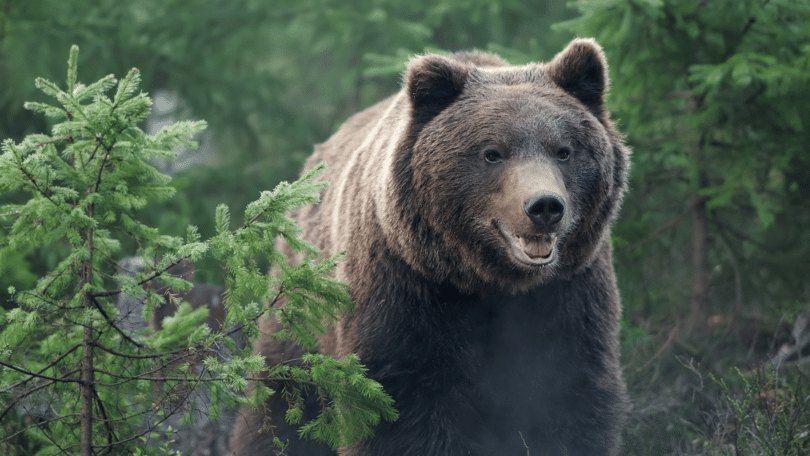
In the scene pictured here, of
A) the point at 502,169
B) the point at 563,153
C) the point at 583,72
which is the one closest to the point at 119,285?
the point at 502,169

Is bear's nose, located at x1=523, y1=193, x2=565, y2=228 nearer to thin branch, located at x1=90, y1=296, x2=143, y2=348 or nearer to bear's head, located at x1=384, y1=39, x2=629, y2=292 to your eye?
bear's head, located at x1=384, y1=39, x2=629, y2=292

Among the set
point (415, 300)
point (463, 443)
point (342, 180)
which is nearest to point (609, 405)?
point (463, 443)

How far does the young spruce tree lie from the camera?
10.5ft

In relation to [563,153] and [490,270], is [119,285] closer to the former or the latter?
[490,270]

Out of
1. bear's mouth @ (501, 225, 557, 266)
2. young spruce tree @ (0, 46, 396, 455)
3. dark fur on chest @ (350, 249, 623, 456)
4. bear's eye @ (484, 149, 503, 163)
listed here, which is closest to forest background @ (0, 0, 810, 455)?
dark fur on chest @ (350, 249, 623, 456)

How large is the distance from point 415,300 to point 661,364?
11.1 feet

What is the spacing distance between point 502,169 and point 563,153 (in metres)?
0.35

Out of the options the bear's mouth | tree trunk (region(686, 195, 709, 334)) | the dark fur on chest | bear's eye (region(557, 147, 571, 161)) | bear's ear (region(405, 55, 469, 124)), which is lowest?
tree trunk (region(686, 195, 709, 334))

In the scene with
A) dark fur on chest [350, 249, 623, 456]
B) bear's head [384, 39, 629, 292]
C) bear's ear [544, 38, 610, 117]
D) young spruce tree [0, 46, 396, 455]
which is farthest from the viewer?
bear's ear [544, 38, 610, 117]

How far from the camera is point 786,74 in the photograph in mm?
5289

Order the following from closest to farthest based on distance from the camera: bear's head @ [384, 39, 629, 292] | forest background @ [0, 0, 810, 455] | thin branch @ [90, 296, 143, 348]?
1. thin branch @ [90, 296, 143, 348]
2. bear's head @ [384, 39, 629, 292]
3. forest background @ [0, 0, 810, 455]

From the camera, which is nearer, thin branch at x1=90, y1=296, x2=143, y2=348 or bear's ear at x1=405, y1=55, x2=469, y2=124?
thin branch at x1=90, y1=296, x2=143, y2=348

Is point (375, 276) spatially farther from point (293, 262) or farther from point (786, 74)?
point (786, 74)

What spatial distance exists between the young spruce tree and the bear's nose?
100 centimetres
